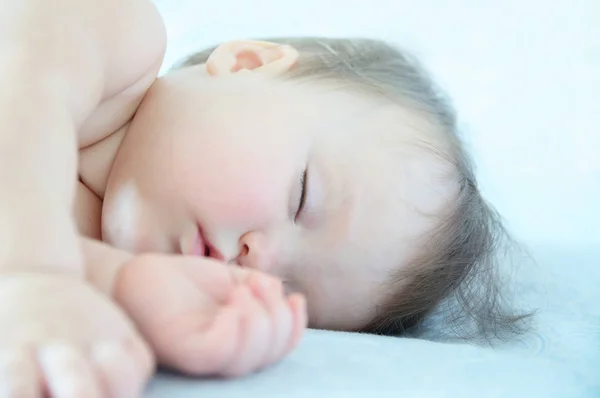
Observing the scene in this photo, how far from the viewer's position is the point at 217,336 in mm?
565

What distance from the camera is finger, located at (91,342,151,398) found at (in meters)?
0.45

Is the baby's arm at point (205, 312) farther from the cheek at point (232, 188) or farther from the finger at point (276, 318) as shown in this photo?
the cheek at point (232, 188)

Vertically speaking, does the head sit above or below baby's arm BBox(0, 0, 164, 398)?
below

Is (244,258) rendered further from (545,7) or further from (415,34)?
(545,7)

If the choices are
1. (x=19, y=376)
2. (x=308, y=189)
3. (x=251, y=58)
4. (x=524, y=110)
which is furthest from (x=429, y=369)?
(x=524, y=110)

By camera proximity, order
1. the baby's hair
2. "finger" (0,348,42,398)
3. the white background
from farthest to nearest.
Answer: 1. the white background
2. the baby's hair
3. "finger" (0,348,42,398)

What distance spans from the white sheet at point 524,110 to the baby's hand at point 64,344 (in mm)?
318

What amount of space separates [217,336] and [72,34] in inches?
15.2

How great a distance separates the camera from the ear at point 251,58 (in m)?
1.04

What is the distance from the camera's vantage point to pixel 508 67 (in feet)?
5.01

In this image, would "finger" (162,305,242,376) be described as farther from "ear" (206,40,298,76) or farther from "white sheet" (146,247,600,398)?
"ear" (206,40,298,76)

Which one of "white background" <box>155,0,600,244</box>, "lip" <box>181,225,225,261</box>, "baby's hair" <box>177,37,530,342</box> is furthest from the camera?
"white background" <box>155,0,600,244</box>

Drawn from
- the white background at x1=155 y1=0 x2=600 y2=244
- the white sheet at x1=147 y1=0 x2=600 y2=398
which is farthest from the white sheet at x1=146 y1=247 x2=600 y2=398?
the white background at x1=155 y1=0 x2=600 y2=244

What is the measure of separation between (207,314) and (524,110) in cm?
103
